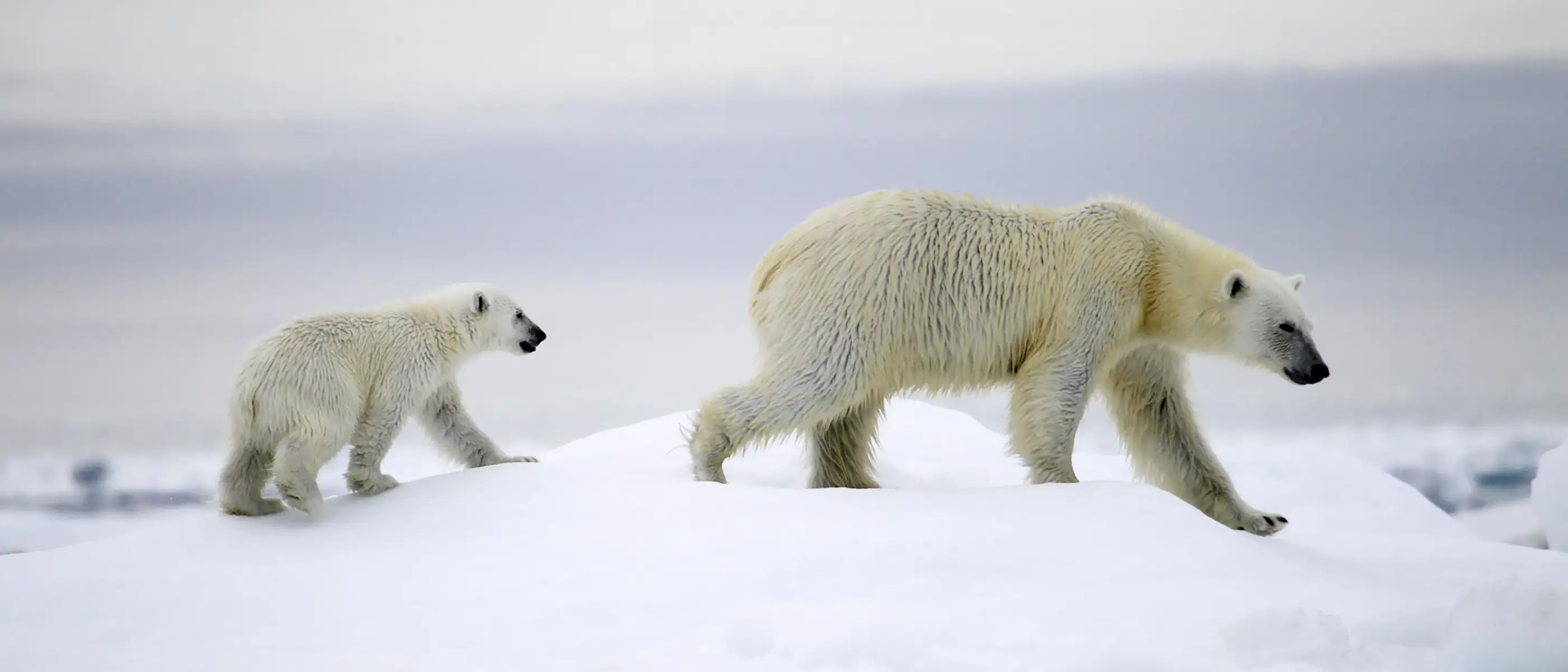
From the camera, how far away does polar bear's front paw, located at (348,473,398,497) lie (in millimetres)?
4594

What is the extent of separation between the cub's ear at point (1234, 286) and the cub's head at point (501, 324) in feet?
9.04

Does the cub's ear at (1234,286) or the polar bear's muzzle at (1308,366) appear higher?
the cub's ear at (1234,286)

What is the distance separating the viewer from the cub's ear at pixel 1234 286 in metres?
5.01

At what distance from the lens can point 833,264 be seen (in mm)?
4906

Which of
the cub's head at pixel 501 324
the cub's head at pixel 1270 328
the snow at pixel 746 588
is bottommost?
the snow at pixel 746 588

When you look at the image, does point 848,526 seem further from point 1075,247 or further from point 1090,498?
point 1075,247

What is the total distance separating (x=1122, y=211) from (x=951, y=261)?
0.80 m

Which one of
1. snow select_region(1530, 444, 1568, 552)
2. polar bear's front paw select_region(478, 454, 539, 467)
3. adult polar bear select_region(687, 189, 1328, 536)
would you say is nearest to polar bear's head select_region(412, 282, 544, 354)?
polar bear's front paw select_region(478, 454, 539, 467)

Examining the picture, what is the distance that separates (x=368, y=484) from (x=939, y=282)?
228 cm

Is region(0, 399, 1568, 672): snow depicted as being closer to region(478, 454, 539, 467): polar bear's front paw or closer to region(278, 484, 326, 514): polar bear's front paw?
region(278, 484, 326, 514): polar bear's front paw

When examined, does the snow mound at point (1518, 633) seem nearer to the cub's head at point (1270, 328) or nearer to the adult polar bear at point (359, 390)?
the cub's head at point (1270, 328)

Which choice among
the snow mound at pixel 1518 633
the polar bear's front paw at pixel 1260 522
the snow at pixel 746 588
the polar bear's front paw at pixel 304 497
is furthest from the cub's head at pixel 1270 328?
the polar bear's front paw at pixel 304 497

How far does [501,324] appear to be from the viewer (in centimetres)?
497

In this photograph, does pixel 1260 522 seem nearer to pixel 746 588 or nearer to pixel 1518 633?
pixel 1518 633
